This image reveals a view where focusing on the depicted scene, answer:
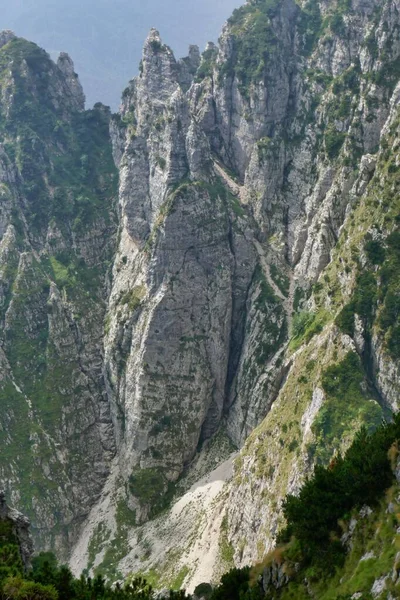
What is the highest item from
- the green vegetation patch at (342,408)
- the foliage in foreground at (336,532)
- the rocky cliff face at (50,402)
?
the rocky cliff face at (50,402)

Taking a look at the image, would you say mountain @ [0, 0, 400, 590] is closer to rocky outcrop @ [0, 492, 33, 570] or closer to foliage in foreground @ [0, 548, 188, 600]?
rocky outcrop @ [0, 492, 33, 570]

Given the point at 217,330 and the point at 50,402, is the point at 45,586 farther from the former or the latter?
the point at 50,402

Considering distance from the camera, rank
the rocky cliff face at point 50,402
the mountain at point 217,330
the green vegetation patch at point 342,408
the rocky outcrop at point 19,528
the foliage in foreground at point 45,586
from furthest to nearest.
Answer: the rocky cliff face at point 50,402 < the mountain at point 217,330 < the green vegetation patch at point 342,408 < the rocky outcrop at point 19,528 < the foliage in foreground at point 45,586

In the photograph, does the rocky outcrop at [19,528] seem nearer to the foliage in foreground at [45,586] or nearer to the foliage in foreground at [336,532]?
the foliage in foreground at [45,586]

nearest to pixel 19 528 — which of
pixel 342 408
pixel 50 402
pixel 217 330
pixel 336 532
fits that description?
pixel 336 532

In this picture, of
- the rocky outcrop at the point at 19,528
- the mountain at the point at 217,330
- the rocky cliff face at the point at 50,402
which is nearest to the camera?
the rocky outcrop at the point at 19,528

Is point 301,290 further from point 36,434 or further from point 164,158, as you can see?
point 36,434

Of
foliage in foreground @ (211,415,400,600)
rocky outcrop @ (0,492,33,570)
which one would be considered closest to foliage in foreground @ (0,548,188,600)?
rocky outcrop @ (0,492,33,570)

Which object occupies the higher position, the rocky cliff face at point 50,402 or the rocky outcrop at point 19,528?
the rocky cliff face at point 50,402

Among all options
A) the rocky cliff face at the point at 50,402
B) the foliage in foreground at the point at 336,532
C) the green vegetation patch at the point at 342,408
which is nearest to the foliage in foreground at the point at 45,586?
the foliage in foreground at the point at 336,532

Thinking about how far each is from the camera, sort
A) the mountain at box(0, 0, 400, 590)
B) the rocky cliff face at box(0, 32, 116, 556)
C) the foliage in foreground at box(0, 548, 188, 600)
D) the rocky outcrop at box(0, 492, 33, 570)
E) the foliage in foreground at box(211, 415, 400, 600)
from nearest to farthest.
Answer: the foliage in foreground at box(0, 548, 188, 600) → the foliage in foreground at box(211, 415, 400, 600) → the rocky outcrop at box(0, 492, 33, 570) → the mountain at box(0, 0, 400, 590) → the rocky cliff face at box(0, 32, 116, 556)
